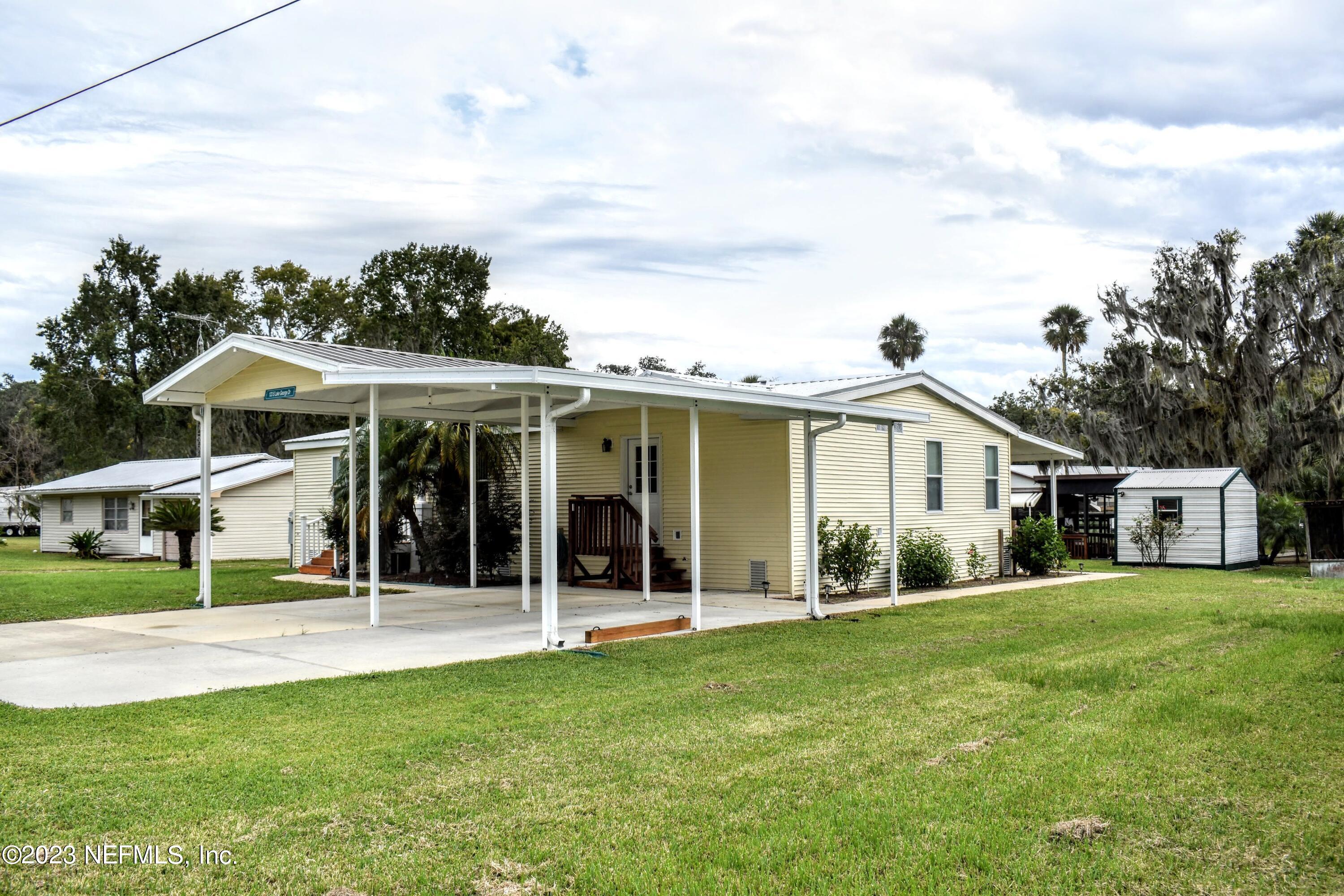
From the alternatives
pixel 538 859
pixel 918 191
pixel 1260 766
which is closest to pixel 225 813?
pixel 538 859

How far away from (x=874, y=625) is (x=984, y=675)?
353 cm

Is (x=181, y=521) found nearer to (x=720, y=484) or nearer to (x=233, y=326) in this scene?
(x=720, y=484)

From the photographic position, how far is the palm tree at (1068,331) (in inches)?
1948

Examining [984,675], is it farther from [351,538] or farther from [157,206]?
[157,206]

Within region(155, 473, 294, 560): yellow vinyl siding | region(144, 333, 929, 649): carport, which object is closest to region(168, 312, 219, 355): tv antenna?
region(155, 473, 294, 560): yellow vinyl siding

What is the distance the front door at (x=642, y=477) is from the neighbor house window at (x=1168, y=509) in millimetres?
11635

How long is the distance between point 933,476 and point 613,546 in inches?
232

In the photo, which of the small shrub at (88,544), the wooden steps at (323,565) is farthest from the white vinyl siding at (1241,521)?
the small shrub at (88,544)

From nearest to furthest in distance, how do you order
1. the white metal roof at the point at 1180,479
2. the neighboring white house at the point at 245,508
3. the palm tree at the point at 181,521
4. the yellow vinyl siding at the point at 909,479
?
the yellow vinyl siding at the point at 909,479 → the palm tree at the point at 181,521 → the white metal roof at the point at 1180,479 → the neighboring white house at the point at 245,508

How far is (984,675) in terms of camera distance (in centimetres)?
843

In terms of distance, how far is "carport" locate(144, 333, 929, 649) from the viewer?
1028 centimetres

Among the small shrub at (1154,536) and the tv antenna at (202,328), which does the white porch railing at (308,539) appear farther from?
the tv antenna at (202,328)

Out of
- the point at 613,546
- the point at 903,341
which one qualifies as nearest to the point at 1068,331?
the point at 903,341

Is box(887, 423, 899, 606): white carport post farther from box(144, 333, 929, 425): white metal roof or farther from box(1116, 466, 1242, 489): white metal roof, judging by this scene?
box(1116, 466, 1242, 489): white metal roof
